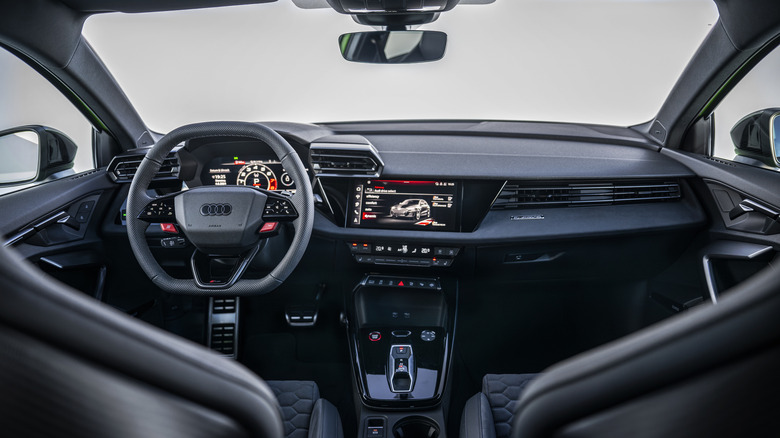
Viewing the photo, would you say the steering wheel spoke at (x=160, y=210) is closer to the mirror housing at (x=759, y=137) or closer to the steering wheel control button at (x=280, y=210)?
the steering wheel control button at (x=280, y=210)

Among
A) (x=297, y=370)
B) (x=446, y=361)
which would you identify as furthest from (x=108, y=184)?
(x=446, y=361)

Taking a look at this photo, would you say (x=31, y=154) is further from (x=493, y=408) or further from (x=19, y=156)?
(x=493, y=408)

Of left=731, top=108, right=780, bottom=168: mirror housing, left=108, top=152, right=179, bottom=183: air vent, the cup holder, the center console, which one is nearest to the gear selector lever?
the center console

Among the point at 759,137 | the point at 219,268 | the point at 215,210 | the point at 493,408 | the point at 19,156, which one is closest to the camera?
the point at 215,210

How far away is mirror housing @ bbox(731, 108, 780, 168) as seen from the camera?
247 centimetres

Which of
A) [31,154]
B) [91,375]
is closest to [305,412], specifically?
[31,154]

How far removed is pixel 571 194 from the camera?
2717 mm

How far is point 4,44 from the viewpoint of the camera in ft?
7.38

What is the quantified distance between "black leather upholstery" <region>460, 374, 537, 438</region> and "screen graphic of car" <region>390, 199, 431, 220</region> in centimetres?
84

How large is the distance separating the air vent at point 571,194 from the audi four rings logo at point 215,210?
129 centimetres

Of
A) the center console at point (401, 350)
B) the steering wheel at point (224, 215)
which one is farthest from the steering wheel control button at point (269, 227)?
the center console at point (401, 350)

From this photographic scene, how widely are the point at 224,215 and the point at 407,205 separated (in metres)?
0.94

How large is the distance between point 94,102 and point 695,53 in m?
2.99

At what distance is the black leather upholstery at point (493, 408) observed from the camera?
215 cm
